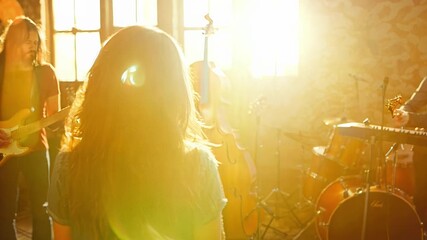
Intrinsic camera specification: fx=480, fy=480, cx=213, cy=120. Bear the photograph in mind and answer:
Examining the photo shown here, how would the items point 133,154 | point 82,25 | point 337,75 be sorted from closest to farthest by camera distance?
point 133,154, point 337,75, point 82,25

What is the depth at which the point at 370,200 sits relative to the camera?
3.44 metres

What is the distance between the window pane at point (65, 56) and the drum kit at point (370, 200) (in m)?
3.38

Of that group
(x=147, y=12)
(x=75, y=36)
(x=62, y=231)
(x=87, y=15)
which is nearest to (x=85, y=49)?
(x=75, y=36)

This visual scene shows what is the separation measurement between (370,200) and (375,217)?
134 millimetres

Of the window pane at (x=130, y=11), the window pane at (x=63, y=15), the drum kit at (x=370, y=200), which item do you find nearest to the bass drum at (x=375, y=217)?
the drum kit at (x=370, y=200)

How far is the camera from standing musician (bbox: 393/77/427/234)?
3219mm

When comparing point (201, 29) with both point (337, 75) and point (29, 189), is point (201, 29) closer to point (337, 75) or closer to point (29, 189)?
point (337, 75)

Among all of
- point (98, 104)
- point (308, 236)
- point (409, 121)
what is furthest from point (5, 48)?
point (308, 236)

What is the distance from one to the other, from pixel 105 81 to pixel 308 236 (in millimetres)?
3624

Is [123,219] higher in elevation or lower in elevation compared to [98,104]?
lower

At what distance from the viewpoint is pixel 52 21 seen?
5.75 meters

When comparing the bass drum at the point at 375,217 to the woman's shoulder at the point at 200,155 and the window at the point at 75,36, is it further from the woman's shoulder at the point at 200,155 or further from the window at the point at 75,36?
the window at the point at 75,36

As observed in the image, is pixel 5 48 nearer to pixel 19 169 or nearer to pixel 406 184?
pixel 19 169

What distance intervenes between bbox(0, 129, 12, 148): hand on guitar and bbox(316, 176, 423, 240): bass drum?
2.34 metres
